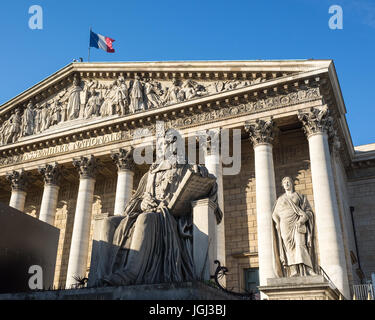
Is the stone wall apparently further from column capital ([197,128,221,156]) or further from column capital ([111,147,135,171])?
column capital ([111,147,135,171])

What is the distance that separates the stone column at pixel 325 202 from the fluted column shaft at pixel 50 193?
41.7ft

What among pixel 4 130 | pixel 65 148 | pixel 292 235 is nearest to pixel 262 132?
pixel 292 235

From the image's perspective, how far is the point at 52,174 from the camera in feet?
70.7

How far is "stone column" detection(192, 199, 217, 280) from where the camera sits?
5570 millimetres

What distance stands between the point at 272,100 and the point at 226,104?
82.7 inches

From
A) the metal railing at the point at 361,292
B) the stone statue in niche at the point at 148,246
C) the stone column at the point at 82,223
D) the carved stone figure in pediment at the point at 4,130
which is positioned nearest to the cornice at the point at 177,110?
the carved stone figure in pediment at the point at 4,130

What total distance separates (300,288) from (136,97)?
614 inches

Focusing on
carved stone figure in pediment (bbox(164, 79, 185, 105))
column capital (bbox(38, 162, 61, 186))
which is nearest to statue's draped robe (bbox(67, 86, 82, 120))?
column capital (bbox(38, 162, 61, 186))

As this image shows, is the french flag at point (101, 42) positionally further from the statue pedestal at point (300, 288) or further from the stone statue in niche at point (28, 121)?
the statue pedestal at point (300, 288)

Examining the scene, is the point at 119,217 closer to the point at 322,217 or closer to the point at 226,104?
the point at 322,217

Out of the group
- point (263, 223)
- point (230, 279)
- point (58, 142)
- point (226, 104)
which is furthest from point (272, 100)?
point (58, 142)

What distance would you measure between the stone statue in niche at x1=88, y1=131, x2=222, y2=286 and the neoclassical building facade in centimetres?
962

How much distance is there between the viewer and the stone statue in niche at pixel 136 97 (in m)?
20.7
